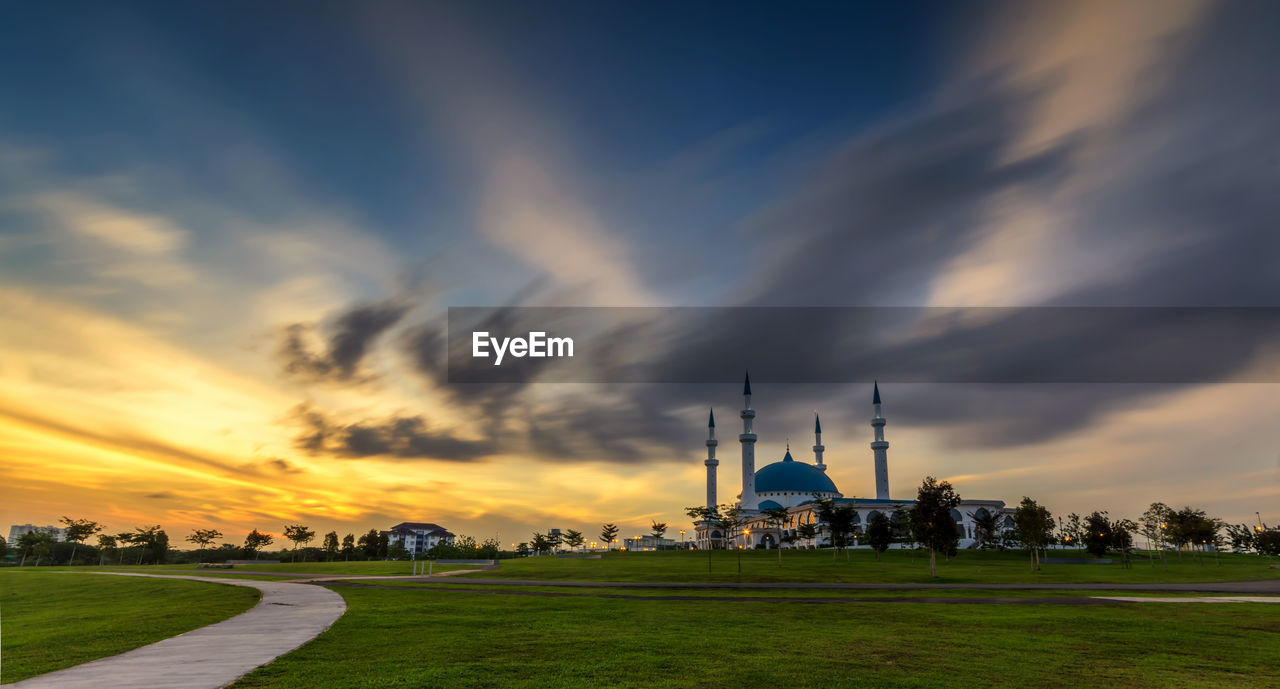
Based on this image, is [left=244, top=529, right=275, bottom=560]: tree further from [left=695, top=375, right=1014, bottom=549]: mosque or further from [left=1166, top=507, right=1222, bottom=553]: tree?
[left=1166, top=507, right=1222, bottom=553]: tree

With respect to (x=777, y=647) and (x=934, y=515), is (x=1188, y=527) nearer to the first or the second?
(x=934, y=515)

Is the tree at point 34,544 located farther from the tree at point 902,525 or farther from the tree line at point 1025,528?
the tree at point 902,525

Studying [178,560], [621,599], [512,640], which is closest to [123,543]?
[178,560]

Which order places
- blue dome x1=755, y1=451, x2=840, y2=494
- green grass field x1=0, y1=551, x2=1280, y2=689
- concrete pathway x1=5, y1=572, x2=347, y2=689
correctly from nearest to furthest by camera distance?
1. concrete pathway x1=5, y1=572, x2=347, y2=689
2. green grass field x1=0, y1=551, x2=1280, y2=689
3. blue dome x1=755, y1=451, x2=840, y2=494

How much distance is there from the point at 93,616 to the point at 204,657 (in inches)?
683

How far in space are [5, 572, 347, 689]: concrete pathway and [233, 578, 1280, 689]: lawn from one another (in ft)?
2.80

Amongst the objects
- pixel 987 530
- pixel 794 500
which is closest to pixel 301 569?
pixel 987 530

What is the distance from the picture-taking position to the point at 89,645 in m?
18.4

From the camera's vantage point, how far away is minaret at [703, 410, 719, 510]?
146 m

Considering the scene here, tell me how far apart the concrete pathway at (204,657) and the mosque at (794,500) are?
358ft

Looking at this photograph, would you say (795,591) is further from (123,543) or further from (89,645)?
(123,543)

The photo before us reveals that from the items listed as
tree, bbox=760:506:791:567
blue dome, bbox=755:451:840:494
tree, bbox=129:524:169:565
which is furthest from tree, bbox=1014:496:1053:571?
tree, bbox=129:524:169:565

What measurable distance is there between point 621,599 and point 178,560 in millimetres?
135544

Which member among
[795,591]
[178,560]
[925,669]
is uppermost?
[925,669]
